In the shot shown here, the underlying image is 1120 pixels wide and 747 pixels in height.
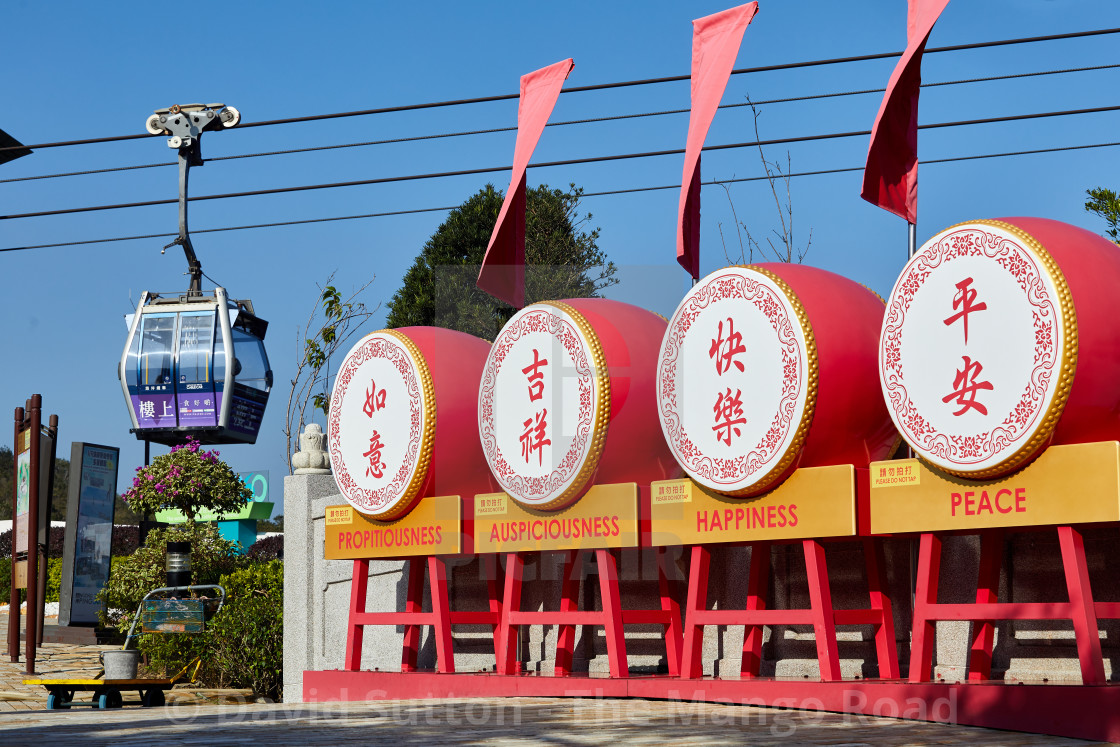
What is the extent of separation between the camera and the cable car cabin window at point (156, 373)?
34625 millimetres

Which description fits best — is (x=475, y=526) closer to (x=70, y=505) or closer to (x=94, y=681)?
(x=94, y=681)

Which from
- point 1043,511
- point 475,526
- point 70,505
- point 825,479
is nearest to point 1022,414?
point 1043,511

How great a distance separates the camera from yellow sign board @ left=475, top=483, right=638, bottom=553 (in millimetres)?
13242

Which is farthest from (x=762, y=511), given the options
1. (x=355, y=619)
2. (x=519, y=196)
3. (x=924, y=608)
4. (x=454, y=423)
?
(x=355, y=619)

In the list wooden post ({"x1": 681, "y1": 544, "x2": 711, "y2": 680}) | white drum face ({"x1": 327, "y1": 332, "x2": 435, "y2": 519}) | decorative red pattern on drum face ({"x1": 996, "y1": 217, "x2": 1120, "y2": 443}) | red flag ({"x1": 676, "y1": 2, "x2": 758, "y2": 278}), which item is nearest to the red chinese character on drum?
decorative red pattern on drum face ({"x1": 996, "y1": 217, "x2": 1120, "y2": 443})

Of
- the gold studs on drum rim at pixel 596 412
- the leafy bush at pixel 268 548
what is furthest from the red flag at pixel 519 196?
the leafy bush at pixel 268 548

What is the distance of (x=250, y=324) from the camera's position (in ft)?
117

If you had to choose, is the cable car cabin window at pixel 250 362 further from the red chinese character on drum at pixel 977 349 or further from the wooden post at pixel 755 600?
the red chinese character on drum at pixel 977 349

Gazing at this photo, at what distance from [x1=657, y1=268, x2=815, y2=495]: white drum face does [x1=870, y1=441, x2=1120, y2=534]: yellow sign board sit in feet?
3.11

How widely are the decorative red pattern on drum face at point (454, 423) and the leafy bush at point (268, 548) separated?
28.4 metres

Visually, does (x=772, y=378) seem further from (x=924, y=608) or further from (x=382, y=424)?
(x=382, y=424)

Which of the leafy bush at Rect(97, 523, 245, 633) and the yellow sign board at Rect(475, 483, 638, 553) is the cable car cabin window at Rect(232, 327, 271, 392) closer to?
the leafy bush at Rect(97, 523, 245, 633)

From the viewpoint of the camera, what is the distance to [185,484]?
34000 mm

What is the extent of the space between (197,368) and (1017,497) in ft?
88.9
